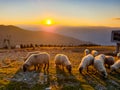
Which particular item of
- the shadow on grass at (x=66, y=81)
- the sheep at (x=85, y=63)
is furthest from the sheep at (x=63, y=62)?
the sheep at (x=85, y=63)

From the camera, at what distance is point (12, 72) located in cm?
1712

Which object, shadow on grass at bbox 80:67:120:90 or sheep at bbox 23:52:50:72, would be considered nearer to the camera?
shadow on grass at bbox 80:67:120:90

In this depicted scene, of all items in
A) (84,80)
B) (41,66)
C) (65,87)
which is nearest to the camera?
(65,87)

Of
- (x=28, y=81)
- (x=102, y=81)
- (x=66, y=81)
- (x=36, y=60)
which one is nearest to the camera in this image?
(x=28, y=81)

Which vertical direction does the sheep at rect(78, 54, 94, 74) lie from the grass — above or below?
above

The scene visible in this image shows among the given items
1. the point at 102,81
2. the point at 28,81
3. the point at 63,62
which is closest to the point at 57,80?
the point at 28,81

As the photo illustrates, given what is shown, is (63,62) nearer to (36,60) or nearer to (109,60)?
(36,60)

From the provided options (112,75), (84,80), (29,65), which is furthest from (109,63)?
(29,65)

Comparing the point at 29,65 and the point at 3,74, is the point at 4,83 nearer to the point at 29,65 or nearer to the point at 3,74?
the point at 3,74

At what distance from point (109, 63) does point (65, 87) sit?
679cm

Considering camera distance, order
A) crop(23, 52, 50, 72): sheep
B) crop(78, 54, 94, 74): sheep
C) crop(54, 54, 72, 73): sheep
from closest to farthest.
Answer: crop(78, 54, 94, 74): sheep, crop(23, 52, 50, 72): sheep, crop(54, 54, 72, 73): sheep

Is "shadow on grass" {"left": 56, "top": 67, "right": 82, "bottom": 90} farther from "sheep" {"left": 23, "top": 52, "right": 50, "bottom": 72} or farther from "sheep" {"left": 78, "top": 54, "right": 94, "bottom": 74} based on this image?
"sheep" {"left": 23, "top": 52, "right": 50, "bottom": 72}

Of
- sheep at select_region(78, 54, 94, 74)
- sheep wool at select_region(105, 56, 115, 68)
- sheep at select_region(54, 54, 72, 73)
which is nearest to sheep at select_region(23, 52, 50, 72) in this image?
sheep at select_region(54, 54, 72, 73)

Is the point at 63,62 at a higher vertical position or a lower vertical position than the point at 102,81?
higher
